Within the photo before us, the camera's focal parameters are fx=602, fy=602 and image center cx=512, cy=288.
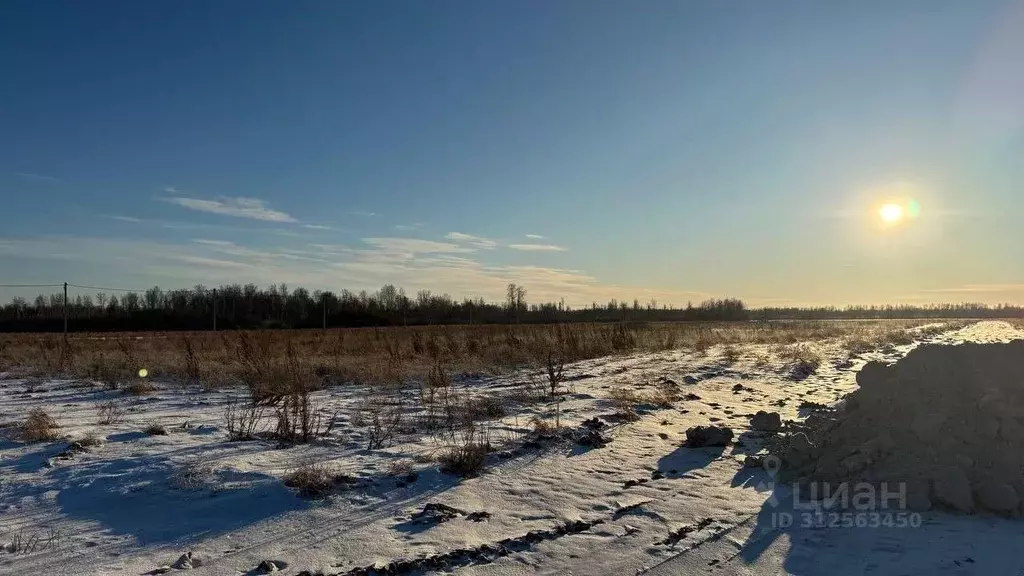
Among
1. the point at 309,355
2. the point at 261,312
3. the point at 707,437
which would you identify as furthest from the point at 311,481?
the point at 261,312

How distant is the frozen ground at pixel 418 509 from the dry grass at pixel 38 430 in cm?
18

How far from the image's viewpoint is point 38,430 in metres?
6.34

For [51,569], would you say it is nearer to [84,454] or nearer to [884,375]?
[84,454]

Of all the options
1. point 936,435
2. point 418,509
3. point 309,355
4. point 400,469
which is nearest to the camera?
point 418,509

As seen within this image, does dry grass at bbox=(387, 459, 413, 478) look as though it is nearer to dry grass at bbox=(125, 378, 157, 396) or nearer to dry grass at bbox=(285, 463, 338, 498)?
dry grass at bbox=(285, 463, 338, 498)

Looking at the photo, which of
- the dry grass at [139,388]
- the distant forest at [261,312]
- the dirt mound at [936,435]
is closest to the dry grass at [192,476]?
the dirt mound at [936,435]

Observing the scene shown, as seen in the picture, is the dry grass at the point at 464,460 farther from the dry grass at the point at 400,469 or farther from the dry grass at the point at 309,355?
the dry grass at the point at 309,355

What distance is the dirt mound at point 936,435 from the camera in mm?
5441

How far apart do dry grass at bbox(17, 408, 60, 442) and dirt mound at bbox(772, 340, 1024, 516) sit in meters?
7.77

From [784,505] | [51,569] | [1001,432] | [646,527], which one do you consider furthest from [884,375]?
[51,569]

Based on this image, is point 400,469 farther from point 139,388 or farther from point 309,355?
A: point 309,355

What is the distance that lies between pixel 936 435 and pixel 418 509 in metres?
5.23

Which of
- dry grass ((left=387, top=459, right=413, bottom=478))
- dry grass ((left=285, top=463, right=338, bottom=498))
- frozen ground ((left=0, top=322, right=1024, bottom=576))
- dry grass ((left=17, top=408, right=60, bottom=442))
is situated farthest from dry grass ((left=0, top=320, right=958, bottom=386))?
dry grass ((left=285, top=463, right=338, bottom=498))

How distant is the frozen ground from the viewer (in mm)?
4055
